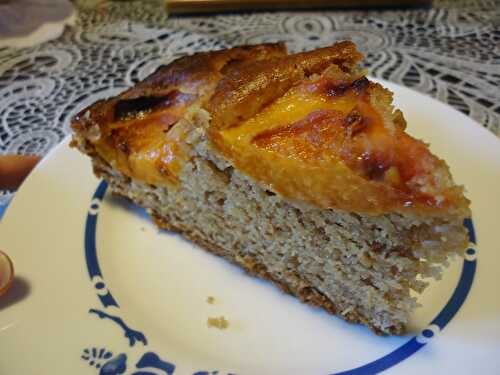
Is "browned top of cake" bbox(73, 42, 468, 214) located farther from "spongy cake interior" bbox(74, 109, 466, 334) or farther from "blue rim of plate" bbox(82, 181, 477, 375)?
"blue rim of plate" bbox(82, 181, 477, 375)

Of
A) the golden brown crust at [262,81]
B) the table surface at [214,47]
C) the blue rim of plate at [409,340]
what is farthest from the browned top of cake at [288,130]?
the table surface at [214,47]

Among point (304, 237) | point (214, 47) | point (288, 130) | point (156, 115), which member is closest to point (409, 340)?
point (304, 237)

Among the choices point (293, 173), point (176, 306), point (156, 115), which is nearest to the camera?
point (293, 173)

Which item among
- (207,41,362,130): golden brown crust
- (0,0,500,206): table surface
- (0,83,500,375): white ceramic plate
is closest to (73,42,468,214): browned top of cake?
(207,41,362,130): golden brown crust

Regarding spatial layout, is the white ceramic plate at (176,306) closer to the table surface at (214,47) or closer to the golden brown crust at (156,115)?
the golden brown crust at (156,115)

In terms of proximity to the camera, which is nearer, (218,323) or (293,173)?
(293,173)

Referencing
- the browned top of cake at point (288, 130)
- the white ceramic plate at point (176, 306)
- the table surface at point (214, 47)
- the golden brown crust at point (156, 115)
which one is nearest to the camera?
the browned top of cake at point (288, 130)

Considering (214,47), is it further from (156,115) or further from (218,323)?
(218,323)
